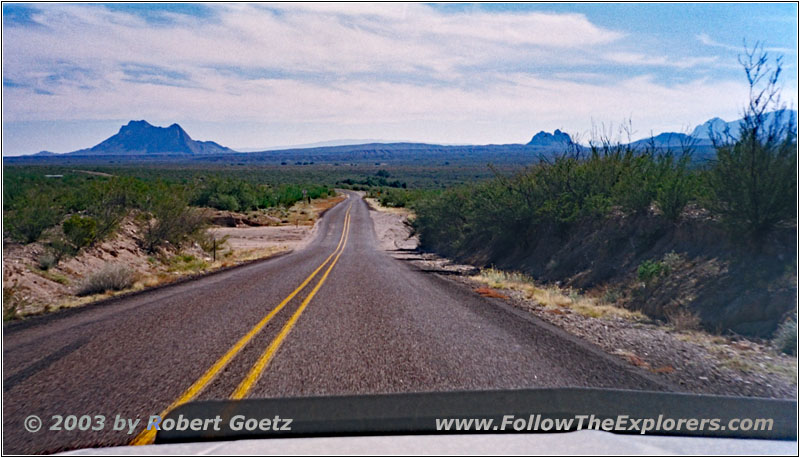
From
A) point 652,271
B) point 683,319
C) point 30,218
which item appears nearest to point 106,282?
point 30,218

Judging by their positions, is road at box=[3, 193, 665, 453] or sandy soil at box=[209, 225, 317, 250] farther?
sandy soil at box=[209, 225, 317, 250]

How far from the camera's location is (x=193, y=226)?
1165 inches

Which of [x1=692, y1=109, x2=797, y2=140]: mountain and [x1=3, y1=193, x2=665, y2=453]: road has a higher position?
[x1=692, y1=109, x2=797, y2=140]: mountain

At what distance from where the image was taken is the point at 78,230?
20.5m

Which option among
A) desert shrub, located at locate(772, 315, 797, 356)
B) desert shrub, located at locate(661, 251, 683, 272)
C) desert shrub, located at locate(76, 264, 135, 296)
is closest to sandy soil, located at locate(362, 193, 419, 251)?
desert shrub, located at locate(76, 264, 135, 296)

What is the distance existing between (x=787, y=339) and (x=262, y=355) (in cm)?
746

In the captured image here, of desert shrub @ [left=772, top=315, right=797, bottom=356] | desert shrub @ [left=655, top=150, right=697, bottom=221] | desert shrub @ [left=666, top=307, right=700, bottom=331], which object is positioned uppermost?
desert shrub @ [left=655, top=150, right=697, bottom=221]

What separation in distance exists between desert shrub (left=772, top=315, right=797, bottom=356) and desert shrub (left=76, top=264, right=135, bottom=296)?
15225mm

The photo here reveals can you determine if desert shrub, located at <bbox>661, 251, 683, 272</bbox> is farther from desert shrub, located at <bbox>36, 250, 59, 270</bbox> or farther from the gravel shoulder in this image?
desert shrub, located at <bbox>36, 250, 59, 270</bbox>

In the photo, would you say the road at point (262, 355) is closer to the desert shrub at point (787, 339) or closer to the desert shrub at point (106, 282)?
the desert shrub at point (787, 339)

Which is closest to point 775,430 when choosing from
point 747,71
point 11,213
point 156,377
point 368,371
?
point 368,371

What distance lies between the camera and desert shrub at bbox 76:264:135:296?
15641 mm

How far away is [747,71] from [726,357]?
579cm

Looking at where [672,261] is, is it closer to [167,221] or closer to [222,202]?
[167,221]
